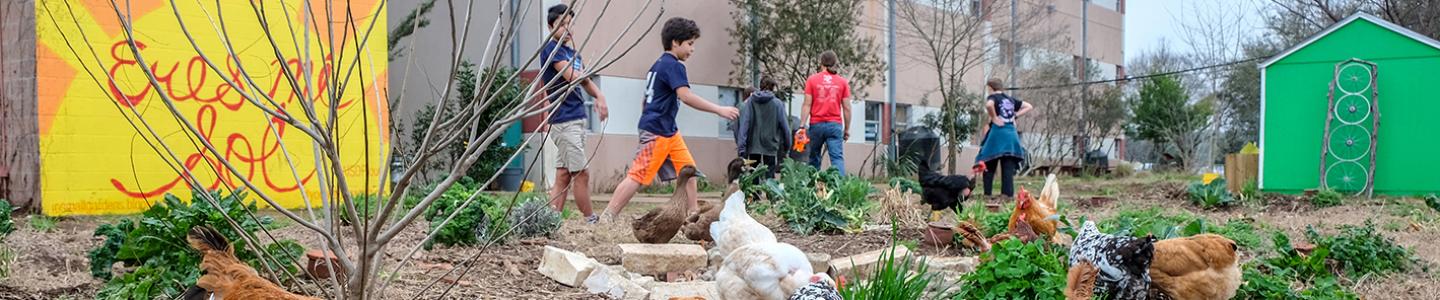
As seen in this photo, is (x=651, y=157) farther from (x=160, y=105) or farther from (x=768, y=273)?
(x=160, y=105)

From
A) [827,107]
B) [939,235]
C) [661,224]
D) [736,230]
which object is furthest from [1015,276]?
[827,107]

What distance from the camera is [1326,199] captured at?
9.72 m

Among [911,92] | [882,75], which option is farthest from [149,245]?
[911,92]

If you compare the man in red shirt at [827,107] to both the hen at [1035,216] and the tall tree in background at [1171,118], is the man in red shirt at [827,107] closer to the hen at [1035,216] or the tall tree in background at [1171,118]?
the hen at [1035,216]

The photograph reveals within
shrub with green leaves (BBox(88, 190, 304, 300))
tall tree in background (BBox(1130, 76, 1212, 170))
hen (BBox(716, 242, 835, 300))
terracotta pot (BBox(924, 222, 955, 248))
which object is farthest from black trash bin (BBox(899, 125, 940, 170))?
shrub with green leaves (BBox(88, 190, 304, 300))

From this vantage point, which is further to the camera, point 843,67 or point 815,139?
point 843,67

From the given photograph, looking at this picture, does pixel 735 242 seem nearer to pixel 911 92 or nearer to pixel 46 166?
pixel 46 166

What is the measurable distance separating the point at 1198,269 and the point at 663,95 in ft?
13.3

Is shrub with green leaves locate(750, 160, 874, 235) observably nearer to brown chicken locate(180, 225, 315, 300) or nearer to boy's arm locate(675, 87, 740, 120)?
boy's arm locate(675, 87, 740, 120)

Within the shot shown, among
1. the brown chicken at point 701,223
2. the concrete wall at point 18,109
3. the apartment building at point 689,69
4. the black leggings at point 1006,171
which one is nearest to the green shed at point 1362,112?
the black leggings at point 1006,171

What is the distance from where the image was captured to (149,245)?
3.84 meters

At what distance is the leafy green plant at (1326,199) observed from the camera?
9656 millimetres

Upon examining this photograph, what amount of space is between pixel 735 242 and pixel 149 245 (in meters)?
2.14

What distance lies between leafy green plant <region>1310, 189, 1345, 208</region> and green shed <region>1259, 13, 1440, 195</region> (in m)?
1.20
